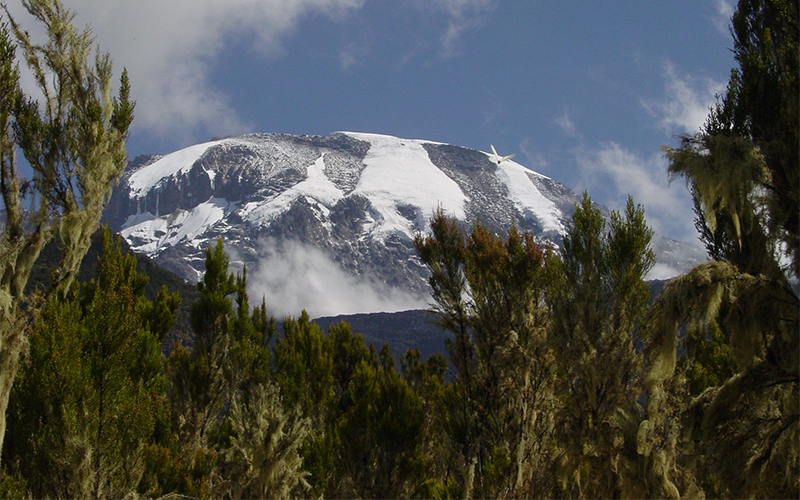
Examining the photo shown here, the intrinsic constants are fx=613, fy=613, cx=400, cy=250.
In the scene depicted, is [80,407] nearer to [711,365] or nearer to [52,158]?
[52,158]

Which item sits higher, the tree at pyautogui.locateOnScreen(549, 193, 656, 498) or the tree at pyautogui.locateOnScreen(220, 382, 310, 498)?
the tree at pyautogui.locateOnScreen(549, 193, 656, 498)

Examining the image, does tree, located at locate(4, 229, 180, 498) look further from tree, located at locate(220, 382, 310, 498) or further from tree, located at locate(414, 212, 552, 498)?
tree, located at locate(414, 212, 552, 498)

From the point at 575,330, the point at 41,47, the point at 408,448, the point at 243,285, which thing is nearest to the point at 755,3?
the point at 575,330

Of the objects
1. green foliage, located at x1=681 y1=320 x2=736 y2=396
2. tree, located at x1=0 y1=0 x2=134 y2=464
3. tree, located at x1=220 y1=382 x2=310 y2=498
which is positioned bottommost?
tree, located at x1=220 y1=382 x2=310 y2=498

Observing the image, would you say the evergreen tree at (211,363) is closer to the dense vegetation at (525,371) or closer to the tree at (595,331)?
the dense vegetation at (525,371)

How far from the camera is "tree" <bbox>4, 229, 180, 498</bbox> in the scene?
391 inches

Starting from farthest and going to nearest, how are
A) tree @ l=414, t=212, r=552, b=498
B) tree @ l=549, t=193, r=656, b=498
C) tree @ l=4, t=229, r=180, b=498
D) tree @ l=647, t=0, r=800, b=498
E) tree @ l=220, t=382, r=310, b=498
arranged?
tree @ l=414, t=212, r=552, b=498, tree @ l=549, t=193, r=656, b=498, tree @ l=220, t=382, r=310, b=498, tree @ l=4, t=229, r=180, b=498, tree @ l=647, t=0, r=800, b=498

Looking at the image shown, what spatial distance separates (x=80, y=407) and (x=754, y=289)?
10.1 metres

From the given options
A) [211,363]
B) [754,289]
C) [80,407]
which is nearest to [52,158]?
[80,407]

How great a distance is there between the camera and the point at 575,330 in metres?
13.3

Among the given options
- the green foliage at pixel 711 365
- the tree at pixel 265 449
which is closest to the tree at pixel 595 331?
the green foliage at pixel 711 365

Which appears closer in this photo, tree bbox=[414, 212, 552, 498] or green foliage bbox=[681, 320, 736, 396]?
tree bbox=[414, 212, 552, 498]

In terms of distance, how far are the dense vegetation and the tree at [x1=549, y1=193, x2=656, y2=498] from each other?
Result: 45 millimetres

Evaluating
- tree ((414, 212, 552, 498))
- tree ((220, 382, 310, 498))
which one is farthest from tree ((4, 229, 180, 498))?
tree ((414, 212, 552, 498))
